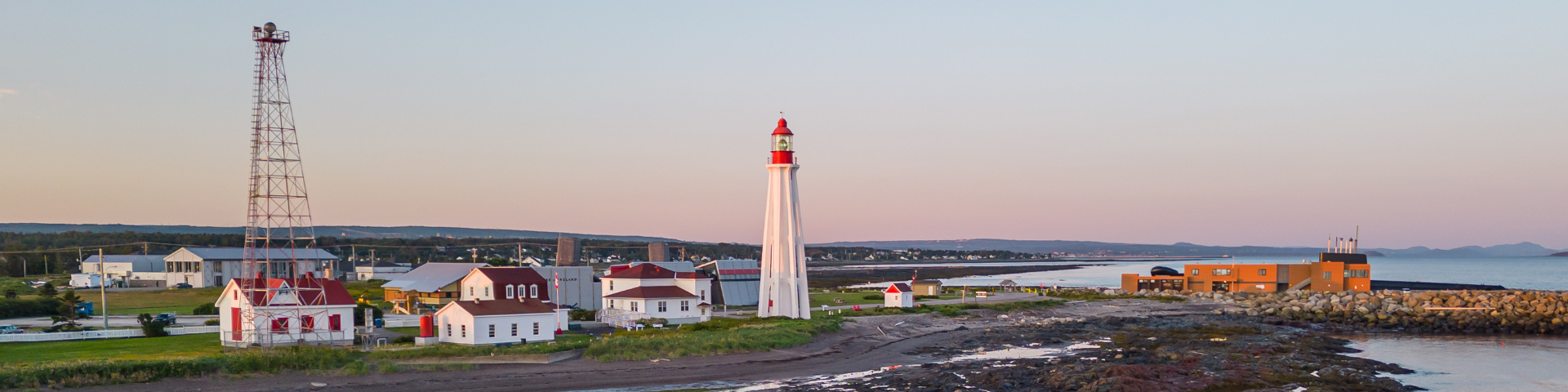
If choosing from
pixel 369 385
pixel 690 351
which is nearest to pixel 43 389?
pixel 369 385

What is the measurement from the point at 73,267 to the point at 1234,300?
101 m

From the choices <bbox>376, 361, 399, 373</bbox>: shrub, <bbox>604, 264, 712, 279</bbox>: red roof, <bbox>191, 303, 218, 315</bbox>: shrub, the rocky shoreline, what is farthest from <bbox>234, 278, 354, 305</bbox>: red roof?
the rocky shoreline

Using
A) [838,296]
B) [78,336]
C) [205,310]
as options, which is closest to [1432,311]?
[838,296]

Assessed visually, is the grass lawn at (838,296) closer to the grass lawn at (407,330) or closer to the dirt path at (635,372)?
the dirt path at (635,372)

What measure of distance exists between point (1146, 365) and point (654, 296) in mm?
21343

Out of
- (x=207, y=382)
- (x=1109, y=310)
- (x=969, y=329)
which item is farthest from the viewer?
(x=1109, y=310)

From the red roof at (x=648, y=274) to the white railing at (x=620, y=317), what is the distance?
7.18ft

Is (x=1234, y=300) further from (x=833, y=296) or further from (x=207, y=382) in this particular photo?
(x=207, y=382)

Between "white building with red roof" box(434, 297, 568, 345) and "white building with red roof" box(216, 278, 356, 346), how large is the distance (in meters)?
3.61

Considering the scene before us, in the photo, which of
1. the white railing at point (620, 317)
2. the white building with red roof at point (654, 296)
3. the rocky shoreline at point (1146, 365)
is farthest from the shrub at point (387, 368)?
the white building with red roof at point (654, 296)

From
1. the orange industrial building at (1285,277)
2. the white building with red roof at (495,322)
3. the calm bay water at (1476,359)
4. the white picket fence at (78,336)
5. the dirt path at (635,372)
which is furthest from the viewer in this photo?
the orange industrial building at (1285,277)

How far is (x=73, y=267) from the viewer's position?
94750 millimetres

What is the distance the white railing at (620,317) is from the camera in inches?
1601

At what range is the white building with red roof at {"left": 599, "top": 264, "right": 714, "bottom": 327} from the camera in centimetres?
4328
